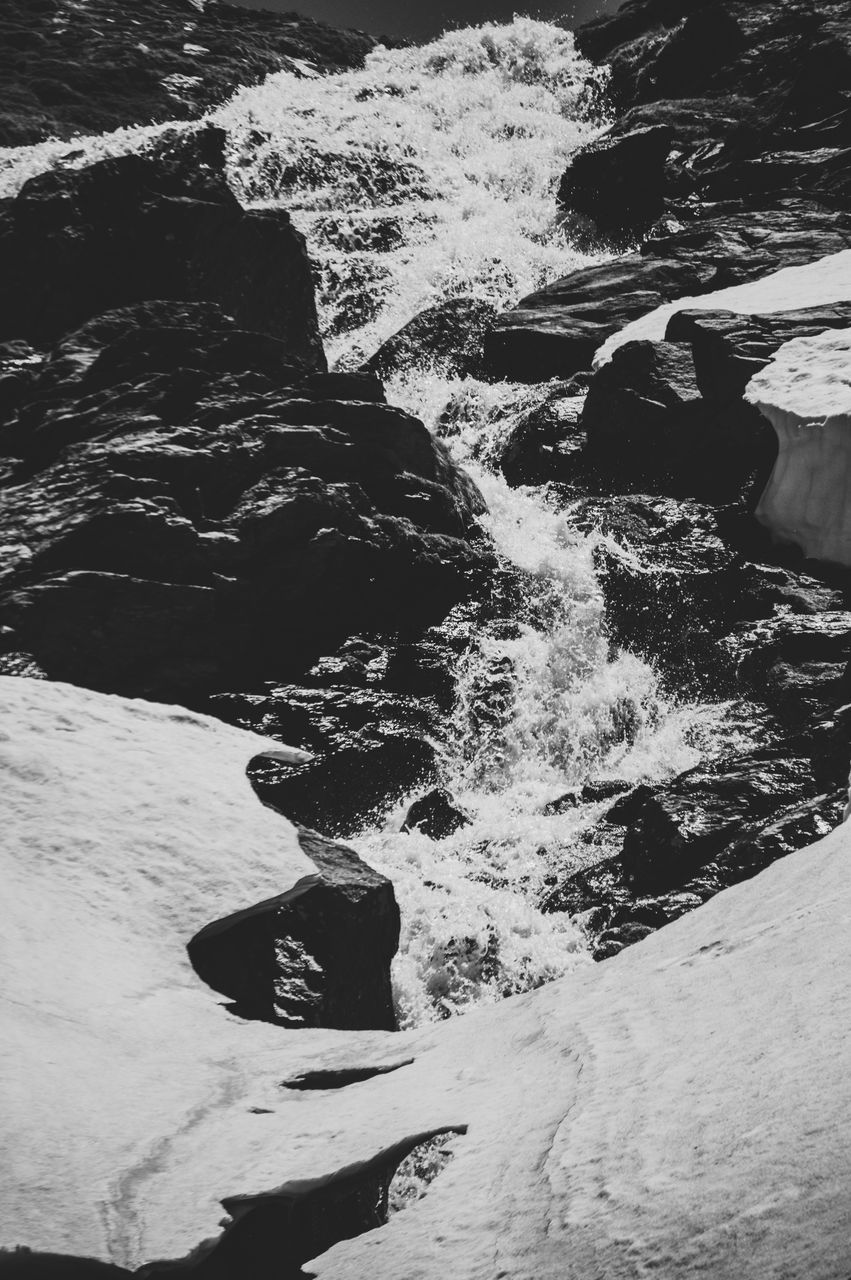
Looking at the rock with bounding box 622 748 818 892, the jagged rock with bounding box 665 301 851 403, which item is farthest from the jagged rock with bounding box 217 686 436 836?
the jagged rock with bounding box 665 301 851 403

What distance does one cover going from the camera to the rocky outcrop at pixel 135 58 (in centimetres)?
2575

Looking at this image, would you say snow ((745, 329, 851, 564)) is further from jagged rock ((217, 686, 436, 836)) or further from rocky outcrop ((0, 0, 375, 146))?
rocky outcrop ((0, 0, 375, 146))

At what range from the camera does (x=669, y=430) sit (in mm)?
11891

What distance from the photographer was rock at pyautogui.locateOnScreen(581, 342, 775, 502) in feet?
36.9

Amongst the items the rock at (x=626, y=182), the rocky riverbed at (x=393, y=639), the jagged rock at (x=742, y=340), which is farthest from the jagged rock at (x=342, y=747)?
the rock at (x=626, y=182)

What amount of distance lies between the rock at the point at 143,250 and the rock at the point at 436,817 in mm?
5835

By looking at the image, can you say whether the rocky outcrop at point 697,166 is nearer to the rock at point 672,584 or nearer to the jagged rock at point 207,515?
the rock at point 672,584

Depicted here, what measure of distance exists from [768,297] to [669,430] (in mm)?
2991

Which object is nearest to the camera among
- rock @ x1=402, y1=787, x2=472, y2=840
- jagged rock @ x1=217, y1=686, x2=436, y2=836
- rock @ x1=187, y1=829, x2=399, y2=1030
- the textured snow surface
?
rock @ x1=187, y1=829, x2=399, y2=1030

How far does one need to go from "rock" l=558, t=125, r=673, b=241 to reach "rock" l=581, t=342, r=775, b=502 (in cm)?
987

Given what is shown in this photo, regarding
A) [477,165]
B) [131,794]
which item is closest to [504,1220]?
[131,794]

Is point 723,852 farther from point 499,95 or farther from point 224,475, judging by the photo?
point 499,95

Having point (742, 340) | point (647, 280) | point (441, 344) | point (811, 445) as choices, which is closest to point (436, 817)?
point (811, 445)

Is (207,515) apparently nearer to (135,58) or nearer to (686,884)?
(686,884)
